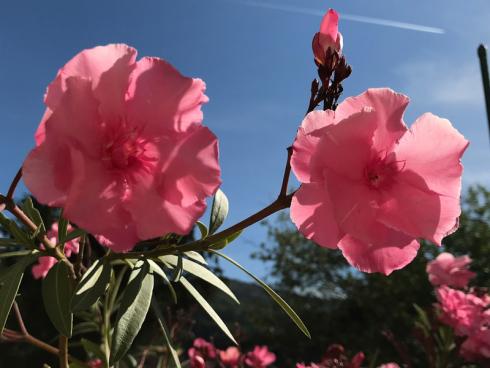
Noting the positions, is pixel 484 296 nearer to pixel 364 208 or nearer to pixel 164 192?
pixel 364 208

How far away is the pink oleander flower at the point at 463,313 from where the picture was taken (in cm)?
212

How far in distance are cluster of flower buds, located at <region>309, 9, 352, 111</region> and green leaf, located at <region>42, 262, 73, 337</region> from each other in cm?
48

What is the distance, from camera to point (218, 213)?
99 centimetres

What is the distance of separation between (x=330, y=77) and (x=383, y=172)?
165 mm

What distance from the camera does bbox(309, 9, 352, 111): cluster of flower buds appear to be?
2.61 ft

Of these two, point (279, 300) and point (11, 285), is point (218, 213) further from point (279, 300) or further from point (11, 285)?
point (11, 285)

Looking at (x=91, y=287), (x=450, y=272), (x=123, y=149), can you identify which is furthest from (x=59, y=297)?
Result: (x=450, y=272)

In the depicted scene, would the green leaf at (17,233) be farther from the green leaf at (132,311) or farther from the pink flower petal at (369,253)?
the pink flower petal at (369,253)

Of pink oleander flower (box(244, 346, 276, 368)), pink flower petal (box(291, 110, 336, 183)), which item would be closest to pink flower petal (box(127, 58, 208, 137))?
pink flower petal (box(291, 110, 336, 183))

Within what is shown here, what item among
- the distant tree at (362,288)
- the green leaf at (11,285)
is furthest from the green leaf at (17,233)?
the distant tree at (362,288)

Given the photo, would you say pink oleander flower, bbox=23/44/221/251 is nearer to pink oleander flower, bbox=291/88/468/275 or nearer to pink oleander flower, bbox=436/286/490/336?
pink oleander flower, bbox=291/88/468/275

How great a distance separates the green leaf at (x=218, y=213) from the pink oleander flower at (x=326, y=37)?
343 millimetres

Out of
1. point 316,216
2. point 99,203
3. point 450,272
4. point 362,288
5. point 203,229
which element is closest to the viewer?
point 99,203

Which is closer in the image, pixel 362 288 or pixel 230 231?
pixel 230 231
